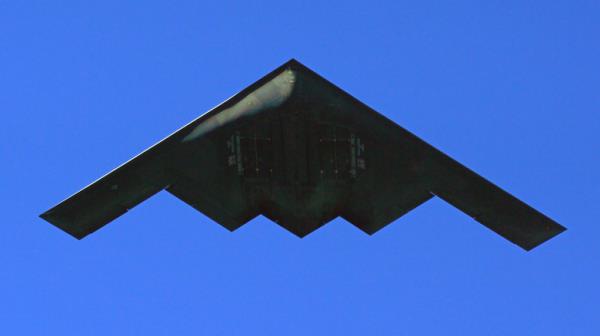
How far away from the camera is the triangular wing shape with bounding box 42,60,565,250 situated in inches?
1291

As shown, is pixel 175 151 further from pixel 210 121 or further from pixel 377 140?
pixel 377 140

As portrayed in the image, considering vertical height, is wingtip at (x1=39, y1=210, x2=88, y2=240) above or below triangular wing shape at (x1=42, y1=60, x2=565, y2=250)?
below

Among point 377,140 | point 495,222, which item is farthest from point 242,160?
point 495,222

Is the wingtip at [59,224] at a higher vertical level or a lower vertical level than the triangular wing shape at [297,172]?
lower

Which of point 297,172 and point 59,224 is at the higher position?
point 297,172

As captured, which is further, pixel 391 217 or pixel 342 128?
→ pixel 391 217

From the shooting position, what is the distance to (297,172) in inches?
1325

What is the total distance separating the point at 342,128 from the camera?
33.1m

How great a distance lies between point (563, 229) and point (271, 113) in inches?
377

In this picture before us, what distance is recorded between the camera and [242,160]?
33688mm

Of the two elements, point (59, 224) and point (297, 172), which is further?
point (59, 224)

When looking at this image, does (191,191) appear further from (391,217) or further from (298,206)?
Result: (391,217)

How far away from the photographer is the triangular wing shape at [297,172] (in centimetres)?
3278

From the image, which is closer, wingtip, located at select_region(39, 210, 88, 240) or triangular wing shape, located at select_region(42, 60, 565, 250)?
triangular wing shape, located at select_region(42, 60, 565, 250)
